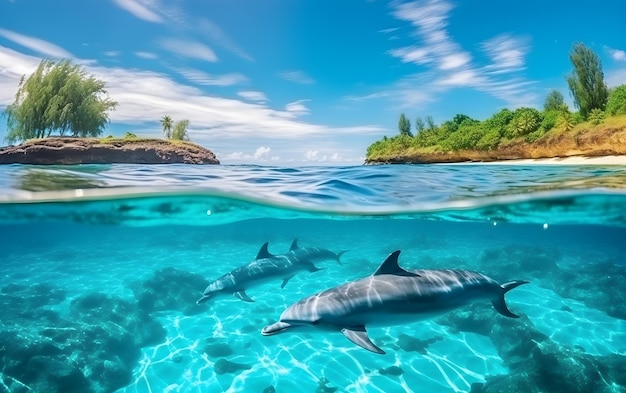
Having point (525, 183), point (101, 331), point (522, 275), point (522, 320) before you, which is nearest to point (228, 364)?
point (101, 331)

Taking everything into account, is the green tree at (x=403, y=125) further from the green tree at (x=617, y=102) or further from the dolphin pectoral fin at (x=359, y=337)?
the dolphin pectoral fin at (x=359, y=337)

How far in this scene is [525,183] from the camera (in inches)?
517

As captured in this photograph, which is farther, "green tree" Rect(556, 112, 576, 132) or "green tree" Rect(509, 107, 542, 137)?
"green tree" Rect(509, 107, 542, 137)

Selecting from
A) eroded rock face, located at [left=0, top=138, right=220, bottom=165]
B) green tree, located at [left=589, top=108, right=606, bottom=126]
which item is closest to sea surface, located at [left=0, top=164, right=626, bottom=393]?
green tree, located at [left=589, top=108, right=606, bottom=126]

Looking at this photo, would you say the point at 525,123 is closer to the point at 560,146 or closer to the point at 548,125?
the point at 548,125

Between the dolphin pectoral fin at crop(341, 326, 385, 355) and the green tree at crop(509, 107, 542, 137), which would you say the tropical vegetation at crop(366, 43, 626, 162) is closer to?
the green tree at crop(509, 107, 542, 137)

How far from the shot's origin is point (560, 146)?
2797 centimetres

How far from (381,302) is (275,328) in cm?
155

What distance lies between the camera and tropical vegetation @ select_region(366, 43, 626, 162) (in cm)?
2655

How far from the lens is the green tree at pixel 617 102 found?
25.0 meters

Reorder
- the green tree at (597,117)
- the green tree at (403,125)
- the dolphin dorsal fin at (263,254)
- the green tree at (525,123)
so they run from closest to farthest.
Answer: the dolphin dorsal fin at (263,254) < the green tree at (597,117) < the green tree at (525,123) < the green tree at (403,125)

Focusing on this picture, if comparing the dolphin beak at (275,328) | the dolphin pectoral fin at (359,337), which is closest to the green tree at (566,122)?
the dolphin pectoral fin at (359,337)

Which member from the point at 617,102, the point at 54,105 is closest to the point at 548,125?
the point at 617,102

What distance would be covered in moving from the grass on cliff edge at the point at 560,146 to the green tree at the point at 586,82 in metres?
4.28
